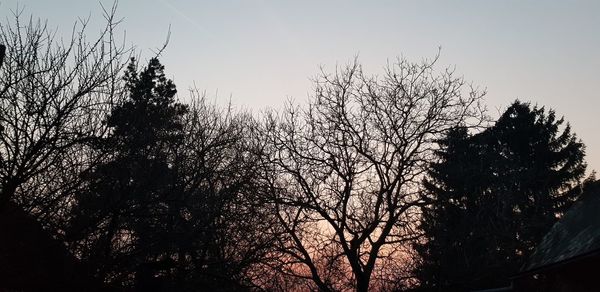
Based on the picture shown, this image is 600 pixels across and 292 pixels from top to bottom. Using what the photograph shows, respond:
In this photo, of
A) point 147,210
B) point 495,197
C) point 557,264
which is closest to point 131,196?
point 147,210

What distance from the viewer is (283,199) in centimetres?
1806

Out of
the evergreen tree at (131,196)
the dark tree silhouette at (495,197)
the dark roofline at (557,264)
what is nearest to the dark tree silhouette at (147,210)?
the evergreen tree at (131,196)

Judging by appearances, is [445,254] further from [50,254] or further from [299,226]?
[50,254]

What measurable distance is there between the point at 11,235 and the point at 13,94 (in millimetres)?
1935

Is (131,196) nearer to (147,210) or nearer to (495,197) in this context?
(147,210)

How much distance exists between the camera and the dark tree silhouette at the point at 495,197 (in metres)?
20.0

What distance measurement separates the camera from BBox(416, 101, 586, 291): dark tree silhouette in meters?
20.0

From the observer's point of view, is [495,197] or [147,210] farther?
[495,197]

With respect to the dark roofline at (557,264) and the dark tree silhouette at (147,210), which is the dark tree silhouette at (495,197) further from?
the dark tree silhouette at (147,210)

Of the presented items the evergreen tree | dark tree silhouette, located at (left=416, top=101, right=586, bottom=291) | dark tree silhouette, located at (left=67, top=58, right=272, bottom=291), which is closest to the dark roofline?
dark tree silhouette, located at (left=416, top=101, right=586, bottom=291)

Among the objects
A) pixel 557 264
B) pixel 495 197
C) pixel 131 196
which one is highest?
pixel 495 197

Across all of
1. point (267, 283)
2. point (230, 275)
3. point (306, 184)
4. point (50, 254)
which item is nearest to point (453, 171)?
point (306, 184)

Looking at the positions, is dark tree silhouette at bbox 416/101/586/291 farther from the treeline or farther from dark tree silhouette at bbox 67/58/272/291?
dark tree silhouette at bbox 67/58/272/291

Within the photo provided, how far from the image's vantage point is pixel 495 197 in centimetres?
2467
